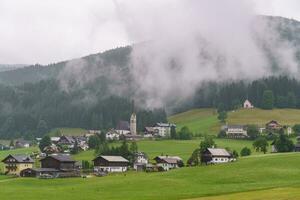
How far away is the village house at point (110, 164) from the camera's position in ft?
492

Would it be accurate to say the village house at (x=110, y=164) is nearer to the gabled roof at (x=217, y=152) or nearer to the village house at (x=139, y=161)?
the village house at (x=139, y=161)

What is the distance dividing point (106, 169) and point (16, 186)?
1749 inches

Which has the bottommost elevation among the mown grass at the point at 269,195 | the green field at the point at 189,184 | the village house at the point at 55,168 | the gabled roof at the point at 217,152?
the mown grass at the point at 269,195

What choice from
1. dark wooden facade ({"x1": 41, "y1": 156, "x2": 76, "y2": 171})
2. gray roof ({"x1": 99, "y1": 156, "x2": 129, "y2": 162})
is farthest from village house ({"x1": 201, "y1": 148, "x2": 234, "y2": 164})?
dark wooden facade ({"x1": 41, "y1": 156, "x2": 76, "y2": 171})

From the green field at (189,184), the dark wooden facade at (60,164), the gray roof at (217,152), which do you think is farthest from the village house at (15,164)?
the gray roof at (217,152)

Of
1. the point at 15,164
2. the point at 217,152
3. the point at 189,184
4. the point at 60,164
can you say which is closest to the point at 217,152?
the point at 217,152

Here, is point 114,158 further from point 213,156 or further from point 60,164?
point 213,156

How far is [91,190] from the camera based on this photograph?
93.9 m

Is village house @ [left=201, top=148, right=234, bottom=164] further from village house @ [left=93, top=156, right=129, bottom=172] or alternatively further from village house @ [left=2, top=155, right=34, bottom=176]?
village house @ [left=2, top=155, right=34, bottom=176]

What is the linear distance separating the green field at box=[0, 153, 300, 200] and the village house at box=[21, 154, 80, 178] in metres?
19.7

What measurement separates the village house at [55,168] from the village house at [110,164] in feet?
19.1

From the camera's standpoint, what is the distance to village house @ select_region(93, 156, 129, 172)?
149875mm

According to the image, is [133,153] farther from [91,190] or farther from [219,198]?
[219,198]

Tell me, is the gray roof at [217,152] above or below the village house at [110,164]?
above
